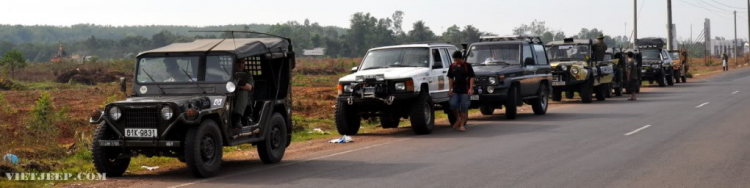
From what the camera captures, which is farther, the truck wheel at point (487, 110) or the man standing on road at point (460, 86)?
the truck wheel at point (487, 110)

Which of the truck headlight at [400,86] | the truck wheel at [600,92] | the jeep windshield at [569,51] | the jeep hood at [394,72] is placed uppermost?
the jeep windshield at [569,51]

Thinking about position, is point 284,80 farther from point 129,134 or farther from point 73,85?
point 73,85

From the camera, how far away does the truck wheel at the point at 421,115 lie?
57.8 feet

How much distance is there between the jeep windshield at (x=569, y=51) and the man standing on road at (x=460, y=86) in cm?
1159

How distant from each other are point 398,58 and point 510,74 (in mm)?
3726

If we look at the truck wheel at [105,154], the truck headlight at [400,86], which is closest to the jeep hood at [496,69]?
the truck headlight at [400,86]

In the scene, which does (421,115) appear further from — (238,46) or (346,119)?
(238,46)

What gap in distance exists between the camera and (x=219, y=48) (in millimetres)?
12500

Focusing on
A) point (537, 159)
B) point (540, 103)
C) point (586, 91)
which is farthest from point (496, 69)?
point (537, 159)

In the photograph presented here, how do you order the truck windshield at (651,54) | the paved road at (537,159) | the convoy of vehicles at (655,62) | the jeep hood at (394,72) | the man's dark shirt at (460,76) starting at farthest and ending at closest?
the truck windshield at (651,54)
the convoy of vehicles at (655,62)
the man's dark shirt at (460,76)
the jeep hood at (394,72)
the paved road at (537,159)

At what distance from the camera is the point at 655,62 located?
1636 inches

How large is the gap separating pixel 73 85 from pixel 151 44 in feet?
221

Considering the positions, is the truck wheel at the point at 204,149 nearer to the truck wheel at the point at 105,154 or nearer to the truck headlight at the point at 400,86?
the truck wheel at the point at 105,154

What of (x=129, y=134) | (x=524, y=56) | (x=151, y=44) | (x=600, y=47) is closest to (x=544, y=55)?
(x=524, y=56)
